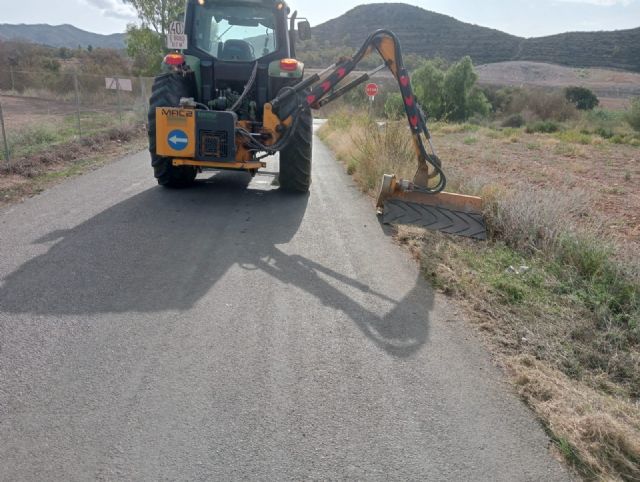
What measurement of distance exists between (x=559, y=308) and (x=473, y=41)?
366 ft

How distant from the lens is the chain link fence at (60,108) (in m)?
14.2

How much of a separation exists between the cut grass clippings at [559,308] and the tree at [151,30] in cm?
2328

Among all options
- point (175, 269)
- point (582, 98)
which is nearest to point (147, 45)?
point (175, 269)

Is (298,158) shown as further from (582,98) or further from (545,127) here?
(582,98)

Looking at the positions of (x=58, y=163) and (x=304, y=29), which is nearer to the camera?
(x=304, y=29)

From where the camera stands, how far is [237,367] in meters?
3.70

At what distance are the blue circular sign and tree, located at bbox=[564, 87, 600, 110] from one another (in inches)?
2018

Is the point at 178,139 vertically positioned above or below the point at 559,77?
below

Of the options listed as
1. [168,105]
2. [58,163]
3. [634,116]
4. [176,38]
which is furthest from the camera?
[634,116]

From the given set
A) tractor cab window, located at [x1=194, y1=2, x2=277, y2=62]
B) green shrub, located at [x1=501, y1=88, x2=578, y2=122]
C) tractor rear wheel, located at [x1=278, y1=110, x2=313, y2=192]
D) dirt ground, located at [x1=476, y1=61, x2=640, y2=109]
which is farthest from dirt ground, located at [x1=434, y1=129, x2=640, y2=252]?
dirt ground, located at [x1=476, y1=61, x2=640, y2=109]

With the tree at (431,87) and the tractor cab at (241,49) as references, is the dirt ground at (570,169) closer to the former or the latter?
the tractor cab at (241,49)

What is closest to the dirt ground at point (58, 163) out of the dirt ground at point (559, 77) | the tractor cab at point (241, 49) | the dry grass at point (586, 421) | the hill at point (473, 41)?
the tractor cab at point (241, 49)

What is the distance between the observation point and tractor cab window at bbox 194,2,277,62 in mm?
9203

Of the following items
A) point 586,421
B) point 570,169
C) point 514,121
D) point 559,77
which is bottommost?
point 586,421
